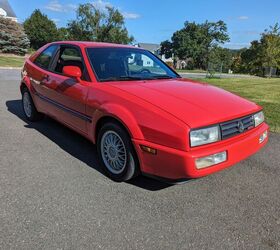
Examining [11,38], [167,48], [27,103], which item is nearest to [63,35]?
[167,48]

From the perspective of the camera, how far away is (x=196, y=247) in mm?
2611

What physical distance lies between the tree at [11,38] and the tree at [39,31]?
1963cm

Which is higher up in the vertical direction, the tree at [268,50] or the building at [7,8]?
the building at [7,8]

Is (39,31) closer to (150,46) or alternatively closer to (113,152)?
(150,46)

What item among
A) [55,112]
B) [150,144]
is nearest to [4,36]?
[55,112]

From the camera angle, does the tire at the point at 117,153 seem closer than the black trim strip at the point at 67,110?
Yes

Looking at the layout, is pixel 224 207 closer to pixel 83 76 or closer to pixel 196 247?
pixel 196 247

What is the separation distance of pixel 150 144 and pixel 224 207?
0.96 meters

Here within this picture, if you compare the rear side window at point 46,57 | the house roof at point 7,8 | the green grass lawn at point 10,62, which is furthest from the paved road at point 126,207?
the house roof at point 7,8

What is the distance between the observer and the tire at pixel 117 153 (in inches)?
137

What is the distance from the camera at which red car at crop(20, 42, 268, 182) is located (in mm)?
3080

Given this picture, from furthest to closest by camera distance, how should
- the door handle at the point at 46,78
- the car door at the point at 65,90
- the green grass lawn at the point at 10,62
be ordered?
the green grass lawn at the point at 10,62, the door handle at the point at 46,78, the car door at the point at 65,90

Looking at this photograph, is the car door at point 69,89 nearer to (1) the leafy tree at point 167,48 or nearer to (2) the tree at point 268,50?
(2) the tree at point 268,50

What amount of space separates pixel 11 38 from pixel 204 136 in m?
38.3
